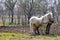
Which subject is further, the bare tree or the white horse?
the bare tree

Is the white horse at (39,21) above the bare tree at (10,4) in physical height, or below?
below

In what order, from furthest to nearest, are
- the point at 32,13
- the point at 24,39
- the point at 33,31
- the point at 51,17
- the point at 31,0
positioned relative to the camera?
the point at 31,0 → the point at 32,13 → the point at 33,31 → the point at 51,17 → the point at 24,39

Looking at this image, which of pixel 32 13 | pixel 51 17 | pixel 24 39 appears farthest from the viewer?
pixel 32 13

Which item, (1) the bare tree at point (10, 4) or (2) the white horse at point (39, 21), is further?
(1) the bare tree at point (10, 4)

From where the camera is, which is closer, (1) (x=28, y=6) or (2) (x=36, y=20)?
(2) (x=36, y=20)

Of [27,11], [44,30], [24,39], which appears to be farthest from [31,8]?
[24,39]

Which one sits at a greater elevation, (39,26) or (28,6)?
(28,6)

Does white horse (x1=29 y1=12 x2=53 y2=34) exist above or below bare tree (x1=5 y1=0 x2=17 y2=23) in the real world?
below

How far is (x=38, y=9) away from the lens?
30.9 metres

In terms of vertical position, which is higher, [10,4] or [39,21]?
[10,4]

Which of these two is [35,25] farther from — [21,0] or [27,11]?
[21,0]

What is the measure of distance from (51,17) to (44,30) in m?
1.77

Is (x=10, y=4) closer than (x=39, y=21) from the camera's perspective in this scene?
No

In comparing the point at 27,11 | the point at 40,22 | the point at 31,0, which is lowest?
the point at 40,22
